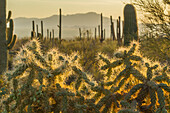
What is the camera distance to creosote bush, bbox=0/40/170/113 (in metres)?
1.45

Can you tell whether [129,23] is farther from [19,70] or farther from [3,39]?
[19,70]

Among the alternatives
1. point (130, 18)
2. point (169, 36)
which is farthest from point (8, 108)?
point (130, 18)

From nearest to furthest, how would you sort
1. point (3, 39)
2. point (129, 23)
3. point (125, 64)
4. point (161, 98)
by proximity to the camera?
point (161, 98)
point (125, 64)
point (3, 39)
point (129, 23)

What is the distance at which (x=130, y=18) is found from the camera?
16406 millimetres

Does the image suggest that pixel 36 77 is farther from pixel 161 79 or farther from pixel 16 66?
pixel 161 79

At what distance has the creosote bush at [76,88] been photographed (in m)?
1.45

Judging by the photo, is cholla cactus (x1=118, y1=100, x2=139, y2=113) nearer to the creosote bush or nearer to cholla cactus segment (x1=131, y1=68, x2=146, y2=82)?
the creosote bush

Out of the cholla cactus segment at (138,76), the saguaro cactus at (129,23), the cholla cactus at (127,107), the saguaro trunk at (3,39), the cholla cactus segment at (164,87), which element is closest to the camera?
the cholla cactus at (127,107)

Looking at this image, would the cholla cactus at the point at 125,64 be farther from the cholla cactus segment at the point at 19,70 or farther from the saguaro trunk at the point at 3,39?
the saguaro trunk at the point at 3,39

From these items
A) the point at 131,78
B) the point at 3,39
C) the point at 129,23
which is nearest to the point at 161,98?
the point at 131,78

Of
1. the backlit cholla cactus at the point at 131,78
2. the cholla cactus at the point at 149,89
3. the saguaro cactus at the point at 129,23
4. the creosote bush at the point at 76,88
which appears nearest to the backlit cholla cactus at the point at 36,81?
the creosote bush at the point at 76,88

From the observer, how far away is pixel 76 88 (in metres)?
1.63

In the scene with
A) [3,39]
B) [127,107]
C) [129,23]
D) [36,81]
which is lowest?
[127,107]

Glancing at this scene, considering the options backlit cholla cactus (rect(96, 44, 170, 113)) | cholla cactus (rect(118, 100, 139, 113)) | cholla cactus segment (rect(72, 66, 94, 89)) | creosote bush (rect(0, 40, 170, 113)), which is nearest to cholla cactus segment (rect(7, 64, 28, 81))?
creosote bush (rect(0, 40, 170, 113))
